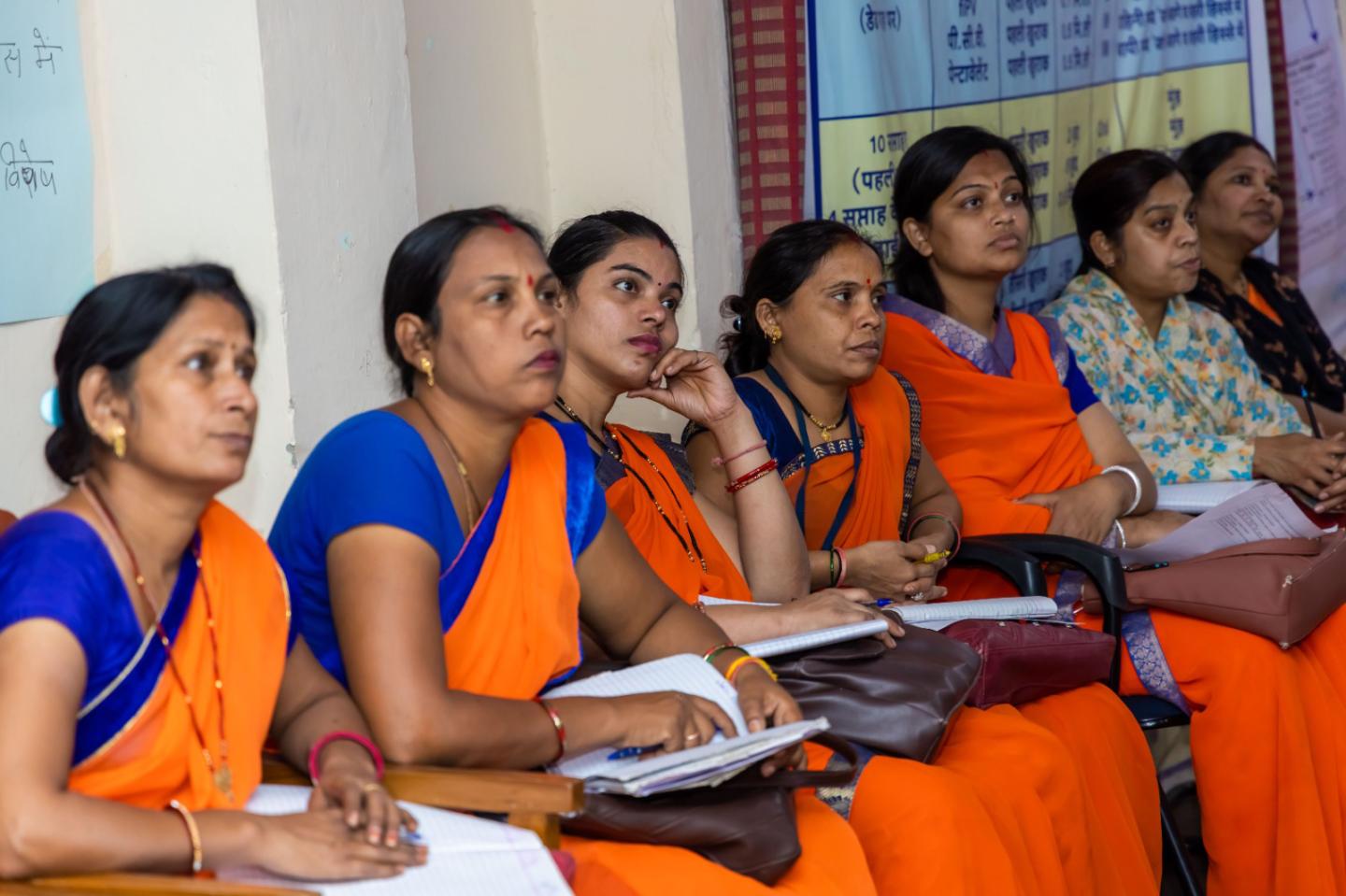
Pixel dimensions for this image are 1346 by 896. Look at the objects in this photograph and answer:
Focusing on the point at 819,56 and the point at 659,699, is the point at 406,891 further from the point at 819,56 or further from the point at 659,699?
the point at 819,56

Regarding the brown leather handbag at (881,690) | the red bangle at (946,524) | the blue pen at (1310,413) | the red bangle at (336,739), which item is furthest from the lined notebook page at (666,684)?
the blue pen at (1310,413)

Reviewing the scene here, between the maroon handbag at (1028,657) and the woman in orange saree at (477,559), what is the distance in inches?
24.1

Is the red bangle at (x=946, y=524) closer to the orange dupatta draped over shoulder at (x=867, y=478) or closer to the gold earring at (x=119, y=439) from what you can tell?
the orange dupatta draped over shoulder at (x=867, y=478)

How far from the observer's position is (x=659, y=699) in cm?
223

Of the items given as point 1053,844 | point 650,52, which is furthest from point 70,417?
point 650,52

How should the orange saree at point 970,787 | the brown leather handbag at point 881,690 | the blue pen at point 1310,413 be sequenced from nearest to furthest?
1. the orange saree at point 970,787
2. the brown leather handbag at point 881,690
3. the blue pen at point 1310,413

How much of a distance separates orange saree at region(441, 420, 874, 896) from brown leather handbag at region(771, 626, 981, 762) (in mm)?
224

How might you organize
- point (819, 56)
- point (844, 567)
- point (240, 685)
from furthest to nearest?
point (819, 56) < point (844, 567) < point (240, 685)

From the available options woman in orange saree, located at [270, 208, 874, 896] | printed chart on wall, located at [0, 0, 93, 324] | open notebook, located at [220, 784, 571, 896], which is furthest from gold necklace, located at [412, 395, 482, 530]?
printed chart on wall, located at [0, 0, 93, 324]

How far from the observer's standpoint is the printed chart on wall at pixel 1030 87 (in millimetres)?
4090

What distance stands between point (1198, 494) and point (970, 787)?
1.74m

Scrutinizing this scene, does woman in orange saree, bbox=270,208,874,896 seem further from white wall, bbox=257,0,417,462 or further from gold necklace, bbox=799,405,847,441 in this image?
gold necklace, bbox=799,405,847,441

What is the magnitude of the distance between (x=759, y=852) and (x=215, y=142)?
146 centimetres

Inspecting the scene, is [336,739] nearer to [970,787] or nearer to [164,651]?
[164,651]
